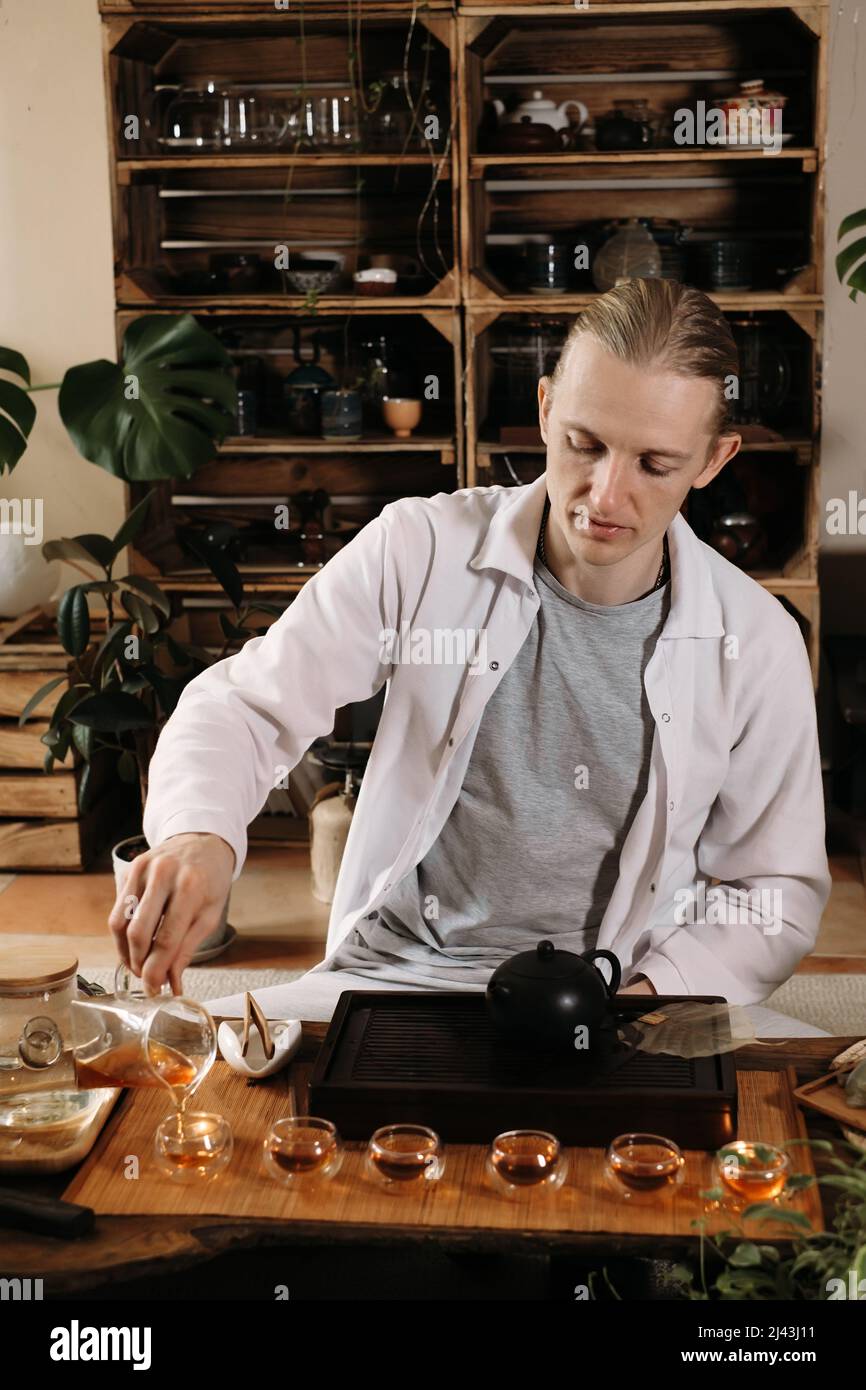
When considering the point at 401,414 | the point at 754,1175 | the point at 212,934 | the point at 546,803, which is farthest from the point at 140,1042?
the point at 401,414

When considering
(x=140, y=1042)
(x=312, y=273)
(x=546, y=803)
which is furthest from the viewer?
(x=312, y=273)

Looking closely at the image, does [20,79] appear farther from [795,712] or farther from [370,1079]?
[370,1079]

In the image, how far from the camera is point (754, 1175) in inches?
51.6

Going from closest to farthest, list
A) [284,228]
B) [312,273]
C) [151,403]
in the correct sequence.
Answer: [151,403], [312,273], [284,228]

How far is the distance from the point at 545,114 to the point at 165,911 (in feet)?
10.3

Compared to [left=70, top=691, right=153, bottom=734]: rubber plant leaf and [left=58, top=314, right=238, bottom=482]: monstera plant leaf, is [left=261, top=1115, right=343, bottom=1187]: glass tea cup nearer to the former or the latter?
[left=70, top=691, right=153, bottom=734]: rubber plant leaf

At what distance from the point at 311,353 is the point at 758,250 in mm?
1260

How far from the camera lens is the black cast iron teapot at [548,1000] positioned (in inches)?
56.7

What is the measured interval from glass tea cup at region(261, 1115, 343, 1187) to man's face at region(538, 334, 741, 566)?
0.79m

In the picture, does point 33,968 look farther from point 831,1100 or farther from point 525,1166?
point 831,1100

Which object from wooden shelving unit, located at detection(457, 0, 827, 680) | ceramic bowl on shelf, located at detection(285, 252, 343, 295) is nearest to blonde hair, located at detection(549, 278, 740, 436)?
wooden shelving unit, located at detection(457, 0, 827, 680)

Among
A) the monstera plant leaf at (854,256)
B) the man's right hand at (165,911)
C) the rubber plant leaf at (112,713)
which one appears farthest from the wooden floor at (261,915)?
the man's right hand at (165,911)

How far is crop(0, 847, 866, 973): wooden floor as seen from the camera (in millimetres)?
3393
